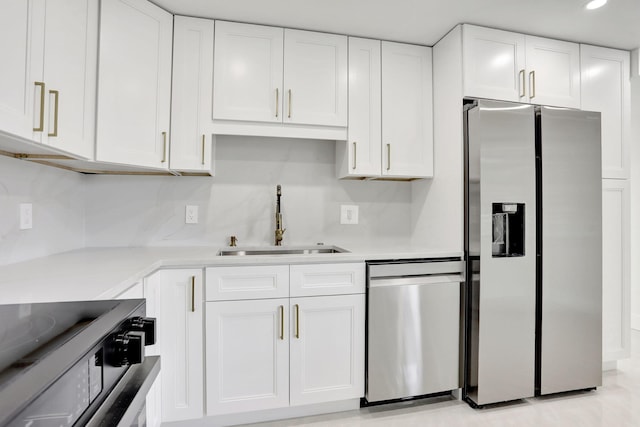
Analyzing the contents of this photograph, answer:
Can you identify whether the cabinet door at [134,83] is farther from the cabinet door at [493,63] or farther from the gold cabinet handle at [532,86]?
the gold cabinet handle at [532,86]

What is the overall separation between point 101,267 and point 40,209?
58cm

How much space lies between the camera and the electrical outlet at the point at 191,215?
2254mm

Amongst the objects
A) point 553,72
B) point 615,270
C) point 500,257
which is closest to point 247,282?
point 500,257

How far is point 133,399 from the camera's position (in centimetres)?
67

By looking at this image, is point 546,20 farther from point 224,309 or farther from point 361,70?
point 224,309

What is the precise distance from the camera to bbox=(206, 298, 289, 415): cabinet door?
5.66ft

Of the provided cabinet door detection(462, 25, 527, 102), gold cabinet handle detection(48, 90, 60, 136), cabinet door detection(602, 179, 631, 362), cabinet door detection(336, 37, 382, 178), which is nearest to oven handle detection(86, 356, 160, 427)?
gold cabinet handle detection(48, 90, 60, 136)

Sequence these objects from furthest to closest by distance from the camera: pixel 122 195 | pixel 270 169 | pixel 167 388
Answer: pixel 270 169 < pixel 122 195 < pixel 167 388

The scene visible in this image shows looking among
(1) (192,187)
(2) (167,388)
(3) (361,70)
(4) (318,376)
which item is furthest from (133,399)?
(3) (361,70)

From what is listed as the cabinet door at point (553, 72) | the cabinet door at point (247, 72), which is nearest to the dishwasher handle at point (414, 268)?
the cabinet door at point (247, 72)

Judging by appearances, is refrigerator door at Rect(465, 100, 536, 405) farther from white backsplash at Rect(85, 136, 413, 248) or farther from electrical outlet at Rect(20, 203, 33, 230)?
electrical outlet at Rect(20, 203, 33, 230)

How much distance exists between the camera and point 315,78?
2.11 meters

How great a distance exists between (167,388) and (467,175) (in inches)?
78.4

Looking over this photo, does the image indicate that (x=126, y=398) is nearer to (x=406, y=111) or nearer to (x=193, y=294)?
(x=193, y=294)
